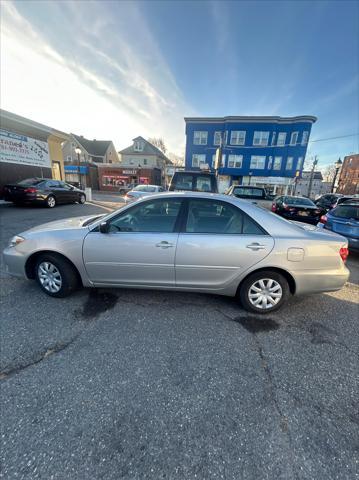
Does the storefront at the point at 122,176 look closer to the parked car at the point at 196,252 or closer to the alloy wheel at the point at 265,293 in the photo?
the parked car at the point at 196,252

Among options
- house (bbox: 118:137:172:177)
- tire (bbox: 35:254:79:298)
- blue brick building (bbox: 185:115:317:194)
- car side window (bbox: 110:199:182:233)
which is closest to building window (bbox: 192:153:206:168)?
blue brick building (bbox: 185:115:317:194)

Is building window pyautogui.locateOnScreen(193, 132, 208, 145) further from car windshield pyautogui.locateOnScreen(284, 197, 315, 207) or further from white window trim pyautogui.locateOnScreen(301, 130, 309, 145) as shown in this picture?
car windshield pyautogui.locateOnScreen(284, 197, 315, 207)

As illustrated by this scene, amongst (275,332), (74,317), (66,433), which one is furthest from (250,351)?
(74,317)

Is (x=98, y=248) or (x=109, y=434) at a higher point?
(x=98, y=248)

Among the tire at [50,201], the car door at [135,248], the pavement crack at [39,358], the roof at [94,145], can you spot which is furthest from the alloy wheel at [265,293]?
the roof at [94,145]

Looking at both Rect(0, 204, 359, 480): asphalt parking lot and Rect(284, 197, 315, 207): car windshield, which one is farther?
Rect(284, 197, 315, 207): car windshield

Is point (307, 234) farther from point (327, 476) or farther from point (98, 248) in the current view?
point (98, 248)

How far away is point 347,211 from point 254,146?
27453mm

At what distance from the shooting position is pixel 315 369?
2.18 meters

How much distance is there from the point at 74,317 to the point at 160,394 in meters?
1.59

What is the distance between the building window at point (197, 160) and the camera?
30545 mm

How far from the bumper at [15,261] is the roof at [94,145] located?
45905 mm

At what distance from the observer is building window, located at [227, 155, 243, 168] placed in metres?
30.1

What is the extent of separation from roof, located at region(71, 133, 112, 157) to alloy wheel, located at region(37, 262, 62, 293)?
152 feet
